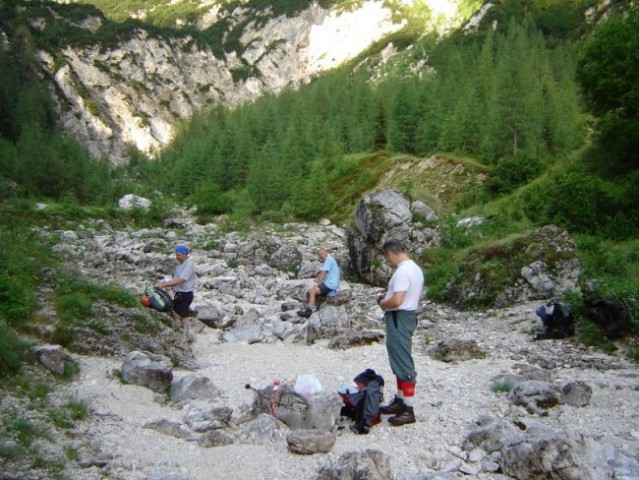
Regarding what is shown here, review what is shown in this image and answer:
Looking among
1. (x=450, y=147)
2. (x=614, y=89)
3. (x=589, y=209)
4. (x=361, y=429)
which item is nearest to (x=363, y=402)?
(x=361, y=429)

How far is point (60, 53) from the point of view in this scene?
108m

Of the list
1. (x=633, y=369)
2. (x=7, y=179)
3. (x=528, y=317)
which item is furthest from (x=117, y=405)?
(x=7, y=179)

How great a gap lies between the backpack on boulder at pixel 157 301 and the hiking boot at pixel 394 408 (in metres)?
5.73

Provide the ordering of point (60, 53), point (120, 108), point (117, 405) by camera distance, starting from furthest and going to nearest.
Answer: point (120, 108)
point (60, 53)
point (117, 405)

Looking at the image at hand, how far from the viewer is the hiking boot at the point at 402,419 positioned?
6.30 m

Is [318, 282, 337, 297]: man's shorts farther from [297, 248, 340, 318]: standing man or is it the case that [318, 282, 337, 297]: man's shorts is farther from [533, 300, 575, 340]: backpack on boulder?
[533, 300, 575, 340]: backpack on boulder

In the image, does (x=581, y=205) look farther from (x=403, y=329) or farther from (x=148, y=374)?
(x=148, y=374)

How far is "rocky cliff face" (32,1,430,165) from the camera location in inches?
4156

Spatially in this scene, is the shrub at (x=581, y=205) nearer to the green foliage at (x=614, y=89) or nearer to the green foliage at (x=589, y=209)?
the green foliage at (x=589, y=209)

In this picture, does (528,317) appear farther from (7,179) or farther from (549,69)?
(549,69)

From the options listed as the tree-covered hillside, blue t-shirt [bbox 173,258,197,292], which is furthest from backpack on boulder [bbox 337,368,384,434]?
the tree-covered hillside

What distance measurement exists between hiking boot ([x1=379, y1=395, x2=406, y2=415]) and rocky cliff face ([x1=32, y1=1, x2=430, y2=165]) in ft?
345

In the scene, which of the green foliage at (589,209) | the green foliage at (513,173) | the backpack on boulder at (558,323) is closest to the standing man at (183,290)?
the backpack on boulder at (558,323)

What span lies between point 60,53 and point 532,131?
104 meters
